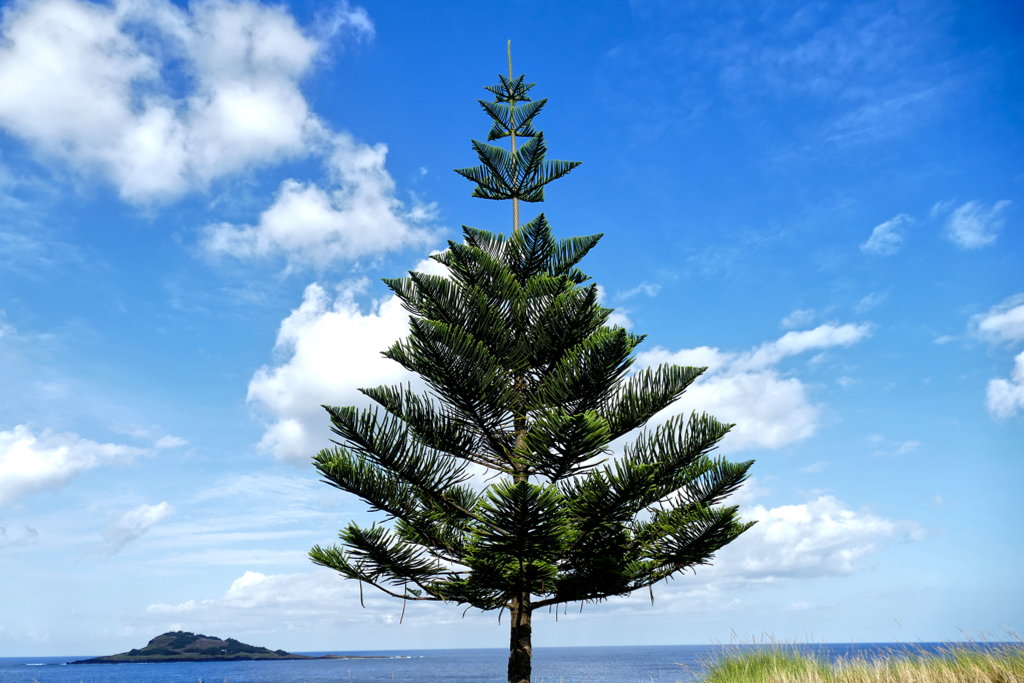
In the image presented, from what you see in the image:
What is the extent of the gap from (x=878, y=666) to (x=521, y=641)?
4432 mm

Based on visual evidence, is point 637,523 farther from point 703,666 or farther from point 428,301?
point 703,666

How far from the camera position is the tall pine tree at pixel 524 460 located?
4.38m

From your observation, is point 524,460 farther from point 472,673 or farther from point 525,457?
point 472,673

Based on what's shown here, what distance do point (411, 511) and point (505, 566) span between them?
105 centimetres

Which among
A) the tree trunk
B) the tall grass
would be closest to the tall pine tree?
the tree trunk

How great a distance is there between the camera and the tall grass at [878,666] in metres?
6.23

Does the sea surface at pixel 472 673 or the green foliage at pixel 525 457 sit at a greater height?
the green foliage at pixel 525 457

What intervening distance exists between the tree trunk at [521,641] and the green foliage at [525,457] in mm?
84

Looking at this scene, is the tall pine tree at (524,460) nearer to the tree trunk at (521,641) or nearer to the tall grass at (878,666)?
the tree trunk at (521,641)

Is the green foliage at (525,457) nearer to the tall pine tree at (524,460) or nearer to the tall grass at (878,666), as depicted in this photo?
the tall pine tree at (524,460)

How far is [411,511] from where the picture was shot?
505 centimetres

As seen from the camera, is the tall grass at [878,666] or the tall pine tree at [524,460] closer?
the tall pine tree at [524,460]

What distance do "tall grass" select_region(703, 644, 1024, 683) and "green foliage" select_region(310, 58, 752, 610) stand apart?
2.70m

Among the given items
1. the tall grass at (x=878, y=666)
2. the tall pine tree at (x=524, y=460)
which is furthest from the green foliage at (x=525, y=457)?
the tall grass at (x=878, y=666)
